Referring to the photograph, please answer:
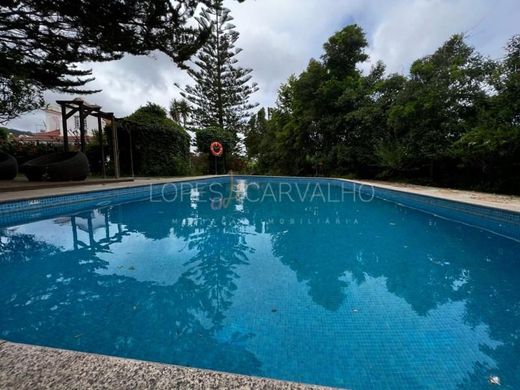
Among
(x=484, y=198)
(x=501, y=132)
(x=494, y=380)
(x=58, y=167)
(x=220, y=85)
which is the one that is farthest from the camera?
(x=220, y=85)

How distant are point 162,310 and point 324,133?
1279 cm

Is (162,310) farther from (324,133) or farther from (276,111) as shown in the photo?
(276,111)

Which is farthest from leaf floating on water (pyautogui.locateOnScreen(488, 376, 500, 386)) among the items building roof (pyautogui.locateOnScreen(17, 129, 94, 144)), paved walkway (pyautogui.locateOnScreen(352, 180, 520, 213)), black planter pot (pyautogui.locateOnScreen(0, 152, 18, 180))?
building roof (pyautogui.locateOnScreen(17, 129, 94, 144))

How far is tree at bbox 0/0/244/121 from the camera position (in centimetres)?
503

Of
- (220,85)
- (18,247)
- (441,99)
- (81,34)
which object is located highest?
(220,85)

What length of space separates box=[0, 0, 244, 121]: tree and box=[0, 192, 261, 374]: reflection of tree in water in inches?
184

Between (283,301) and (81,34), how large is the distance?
7.38 m

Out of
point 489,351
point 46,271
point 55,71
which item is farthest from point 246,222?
point 55,71

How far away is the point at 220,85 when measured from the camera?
18859 millimetres

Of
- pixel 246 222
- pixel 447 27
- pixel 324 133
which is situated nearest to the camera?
pixel 246 222

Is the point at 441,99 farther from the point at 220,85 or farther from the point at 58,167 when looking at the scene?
the point at 220,85

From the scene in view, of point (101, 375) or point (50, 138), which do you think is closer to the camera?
point (101, 375)

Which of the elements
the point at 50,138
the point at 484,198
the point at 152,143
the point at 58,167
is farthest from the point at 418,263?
the point at 50,138

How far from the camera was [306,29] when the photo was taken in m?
10.7
